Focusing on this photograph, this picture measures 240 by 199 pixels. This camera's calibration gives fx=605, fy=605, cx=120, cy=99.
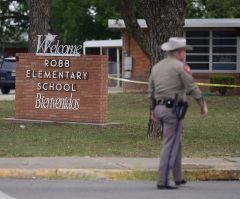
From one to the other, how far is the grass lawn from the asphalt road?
6.83ft

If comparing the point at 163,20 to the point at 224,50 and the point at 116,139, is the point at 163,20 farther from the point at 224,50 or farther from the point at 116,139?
the point at 224,50

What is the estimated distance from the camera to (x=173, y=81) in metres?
7.91

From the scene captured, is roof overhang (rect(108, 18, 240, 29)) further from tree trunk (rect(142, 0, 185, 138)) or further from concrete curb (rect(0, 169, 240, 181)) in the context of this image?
concrete curb (rect(0, 169, 240, 181))

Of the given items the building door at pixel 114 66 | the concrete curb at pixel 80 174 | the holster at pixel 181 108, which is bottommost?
the concrete curb at pixel 80 174

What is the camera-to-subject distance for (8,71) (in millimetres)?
29578

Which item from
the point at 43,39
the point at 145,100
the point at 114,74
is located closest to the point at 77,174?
the point at 43,39

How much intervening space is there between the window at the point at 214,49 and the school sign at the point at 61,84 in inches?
594

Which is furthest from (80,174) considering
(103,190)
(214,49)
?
(214,49)

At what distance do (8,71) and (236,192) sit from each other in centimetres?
2256

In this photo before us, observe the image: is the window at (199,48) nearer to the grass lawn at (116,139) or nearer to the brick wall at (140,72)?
the brick wall at (140,72)

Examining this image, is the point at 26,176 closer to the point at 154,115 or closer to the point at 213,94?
the point at 154,115

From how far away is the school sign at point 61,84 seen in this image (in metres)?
15.2

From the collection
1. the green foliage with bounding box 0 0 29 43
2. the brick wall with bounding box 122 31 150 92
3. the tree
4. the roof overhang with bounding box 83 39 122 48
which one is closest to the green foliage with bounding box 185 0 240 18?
the brick wall with bounding box 122 31 150 92

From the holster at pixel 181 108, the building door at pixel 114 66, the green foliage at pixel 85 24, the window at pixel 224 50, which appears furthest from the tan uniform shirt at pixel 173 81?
the green foliage at pixel 85 24
